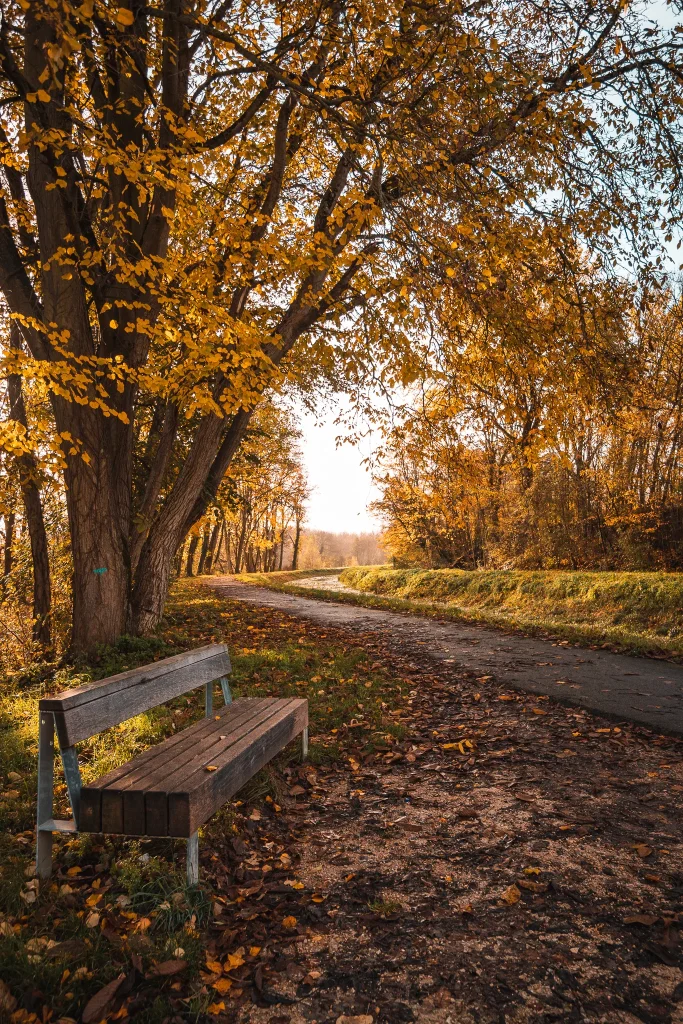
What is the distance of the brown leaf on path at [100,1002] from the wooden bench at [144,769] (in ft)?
1.84

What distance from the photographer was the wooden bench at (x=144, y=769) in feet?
8.98

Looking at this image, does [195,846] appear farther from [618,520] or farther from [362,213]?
[618,520]

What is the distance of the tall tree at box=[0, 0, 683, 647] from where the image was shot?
18.3ft

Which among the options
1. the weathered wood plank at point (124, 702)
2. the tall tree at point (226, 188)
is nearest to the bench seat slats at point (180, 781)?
the weathered wood plank at point (124, 702)

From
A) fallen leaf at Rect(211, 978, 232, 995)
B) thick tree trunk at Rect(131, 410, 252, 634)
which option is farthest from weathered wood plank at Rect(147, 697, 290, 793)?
thick tree trunk at Rect(131, 410, 252, 634)

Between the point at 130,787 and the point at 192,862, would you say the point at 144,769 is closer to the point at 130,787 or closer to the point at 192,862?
the point at 130,787

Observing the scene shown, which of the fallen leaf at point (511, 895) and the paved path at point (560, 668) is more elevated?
the paved path at point (560, 668)

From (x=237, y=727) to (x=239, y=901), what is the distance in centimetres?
109

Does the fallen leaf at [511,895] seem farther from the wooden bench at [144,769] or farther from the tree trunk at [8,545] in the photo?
the tree trunk at [8,545]

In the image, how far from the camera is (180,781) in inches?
113

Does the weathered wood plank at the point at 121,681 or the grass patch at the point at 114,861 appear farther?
the weathered wood plank at the point at 121,681

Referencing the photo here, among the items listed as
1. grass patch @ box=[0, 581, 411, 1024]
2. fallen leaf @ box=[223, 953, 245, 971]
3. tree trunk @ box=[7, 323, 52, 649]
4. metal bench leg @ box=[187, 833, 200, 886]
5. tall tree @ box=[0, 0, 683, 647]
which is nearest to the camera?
grass patch @ box=[0, 581, 411, 1024]

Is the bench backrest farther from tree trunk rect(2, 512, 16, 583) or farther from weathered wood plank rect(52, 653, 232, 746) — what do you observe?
tree trunk rect(2, 512, 16, 583)

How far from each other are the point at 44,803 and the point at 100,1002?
3.53 feet
